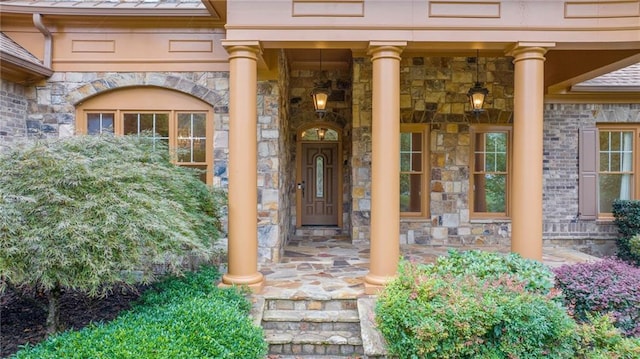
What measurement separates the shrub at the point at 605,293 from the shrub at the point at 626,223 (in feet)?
10.8

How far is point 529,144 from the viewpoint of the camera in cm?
422

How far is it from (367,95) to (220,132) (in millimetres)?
2647

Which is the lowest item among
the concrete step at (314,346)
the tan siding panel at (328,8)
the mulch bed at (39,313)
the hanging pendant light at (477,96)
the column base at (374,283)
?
the concrete step at (314,346)

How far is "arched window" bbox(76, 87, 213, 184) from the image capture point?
551 centimetres

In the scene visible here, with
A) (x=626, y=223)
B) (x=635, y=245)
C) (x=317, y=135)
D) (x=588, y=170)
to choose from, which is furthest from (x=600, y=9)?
(x=317, y=135)

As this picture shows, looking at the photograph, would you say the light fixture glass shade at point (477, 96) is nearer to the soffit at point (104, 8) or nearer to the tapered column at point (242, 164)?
the tapered column at point (242, 164)

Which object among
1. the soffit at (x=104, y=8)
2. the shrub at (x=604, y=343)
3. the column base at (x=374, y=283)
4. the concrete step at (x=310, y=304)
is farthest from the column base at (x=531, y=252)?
the soffit at (x=104, y=8)

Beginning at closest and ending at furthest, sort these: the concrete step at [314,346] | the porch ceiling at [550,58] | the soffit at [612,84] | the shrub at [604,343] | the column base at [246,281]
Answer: the shrub at [604,343]
the concrete step at [314,346]
the column base at [246,281]
the porch ceiling at [550,58]
the soffit at [612,84]

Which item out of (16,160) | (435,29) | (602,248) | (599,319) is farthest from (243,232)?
(602,248)

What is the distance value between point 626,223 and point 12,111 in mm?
9741

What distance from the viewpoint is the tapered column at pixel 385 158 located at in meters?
4.12

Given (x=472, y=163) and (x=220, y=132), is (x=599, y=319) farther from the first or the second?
(x=220, y=132)

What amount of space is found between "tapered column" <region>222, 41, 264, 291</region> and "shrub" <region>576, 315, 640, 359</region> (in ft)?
9.92

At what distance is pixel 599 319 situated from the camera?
327cm
